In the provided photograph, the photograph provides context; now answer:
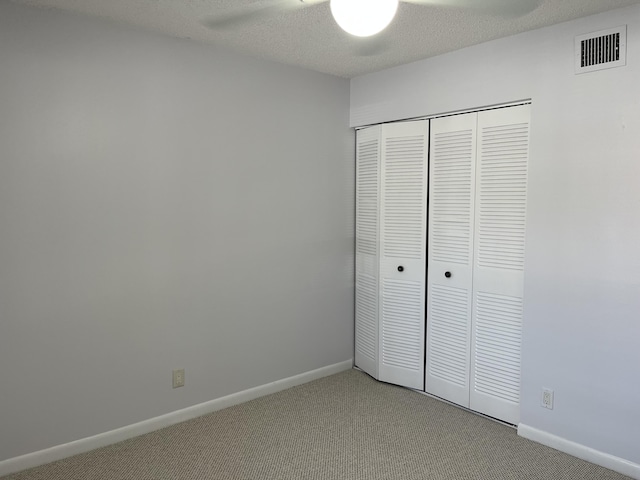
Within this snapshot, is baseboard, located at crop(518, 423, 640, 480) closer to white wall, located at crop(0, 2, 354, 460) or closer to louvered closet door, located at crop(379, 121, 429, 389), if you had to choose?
louvered closet door, located at crop(379, 121, 429, 389)

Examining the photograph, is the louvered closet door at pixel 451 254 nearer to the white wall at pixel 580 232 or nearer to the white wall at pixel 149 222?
the white wall at pixel 580 232

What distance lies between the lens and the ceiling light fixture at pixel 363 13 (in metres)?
1.75

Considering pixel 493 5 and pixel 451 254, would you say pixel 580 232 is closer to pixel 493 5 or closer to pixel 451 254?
pixel 451 254

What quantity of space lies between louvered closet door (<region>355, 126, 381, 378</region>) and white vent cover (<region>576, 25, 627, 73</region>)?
146cm

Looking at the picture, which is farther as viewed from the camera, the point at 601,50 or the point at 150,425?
the point at 150,425

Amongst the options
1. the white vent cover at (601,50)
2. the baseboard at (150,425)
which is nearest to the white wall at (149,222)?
the baseboard at (150,425)

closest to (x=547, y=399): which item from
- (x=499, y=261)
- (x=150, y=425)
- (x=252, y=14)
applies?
(x=499, y=261)

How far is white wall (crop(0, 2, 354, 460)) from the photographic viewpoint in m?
2.56

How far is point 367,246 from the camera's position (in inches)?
155

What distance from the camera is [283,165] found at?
3572 millimetres

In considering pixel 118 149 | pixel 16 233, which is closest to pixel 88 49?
pixel 118 149

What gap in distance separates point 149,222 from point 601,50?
2627mm

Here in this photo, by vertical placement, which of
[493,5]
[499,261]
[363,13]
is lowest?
[499,261]

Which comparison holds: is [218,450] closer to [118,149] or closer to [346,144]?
[118,149]
